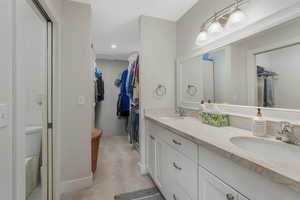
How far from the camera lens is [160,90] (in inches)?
86.0

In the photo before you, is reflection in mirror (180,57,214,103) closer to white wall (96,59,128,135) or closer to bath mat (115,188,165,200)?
bath mat (115,188,165,200)

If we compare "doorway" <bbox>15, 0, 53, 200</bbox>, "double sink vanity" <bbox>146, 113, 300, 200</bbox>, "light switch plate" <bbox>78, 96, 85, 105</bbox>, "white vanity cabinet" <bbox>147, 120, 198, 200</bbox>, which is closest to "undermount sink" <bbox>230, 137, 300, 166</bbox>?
"double sink vanity" <bbox>146, 113, 300, 200</bbox>

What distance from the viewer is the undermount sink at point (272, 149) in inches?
32.6

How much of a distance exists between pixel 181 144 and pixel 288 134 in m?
0.69

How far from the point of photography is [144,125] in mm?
2111

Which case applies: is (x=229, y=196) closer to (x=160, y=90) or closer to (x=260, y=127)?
(x=260, y=127)

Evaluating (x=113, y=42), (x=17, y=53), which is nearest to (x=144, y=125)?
(x=17, y=53)

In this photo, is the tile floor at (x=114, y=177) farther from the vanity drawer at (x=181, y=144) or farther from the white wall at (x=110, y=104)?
the white wall at (x=110, y=104)

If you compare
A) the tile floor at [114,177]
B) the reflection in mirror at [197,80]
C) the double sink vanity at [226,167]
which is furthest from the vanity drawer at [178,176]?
the reflection in mirror at [197,80]

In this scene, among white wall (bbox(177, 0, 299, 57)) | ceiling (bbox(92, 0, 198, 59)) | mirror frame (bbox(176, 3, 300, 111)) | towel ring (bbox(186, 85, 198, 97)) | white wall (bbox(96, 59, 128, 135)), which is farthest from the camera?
white wall (bbox(96, 59, 128, 135))

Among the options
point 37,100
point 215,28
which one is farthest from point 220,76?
point 37,100

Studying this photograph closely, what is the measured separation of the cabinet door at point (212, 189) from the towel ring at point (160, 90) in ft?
4.44

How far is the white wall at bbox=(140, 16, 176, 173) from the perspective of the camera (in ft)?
6.84

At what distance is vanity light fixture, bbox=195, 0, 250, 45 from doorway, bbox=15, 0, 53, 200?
5.25ft
